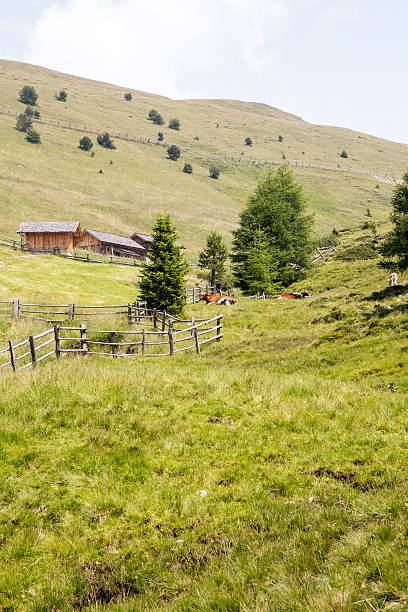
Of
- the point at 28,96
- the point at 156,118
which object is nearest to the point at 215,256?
the point at 28,96

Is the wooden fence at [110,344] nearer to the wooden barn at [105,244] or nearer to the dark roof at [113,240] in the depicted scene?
the dark roof at [113,240]

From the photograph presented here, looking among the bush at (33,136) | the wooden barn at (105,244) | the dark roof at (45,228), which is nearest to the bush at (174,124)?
the bush at (33,136)

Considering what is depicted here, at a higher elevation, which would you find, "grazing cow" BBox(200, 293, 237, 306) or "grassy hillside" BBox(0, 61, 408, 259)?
"grassy hillside" BBox(0, 61, 408, 259)

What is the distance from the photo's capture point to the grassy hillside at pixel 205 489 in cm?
399

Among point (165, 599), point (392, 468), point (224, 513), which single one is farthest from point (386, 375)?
point (165, 599)

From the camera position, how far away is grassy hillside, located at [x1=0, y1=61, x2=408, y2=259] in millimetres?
83562

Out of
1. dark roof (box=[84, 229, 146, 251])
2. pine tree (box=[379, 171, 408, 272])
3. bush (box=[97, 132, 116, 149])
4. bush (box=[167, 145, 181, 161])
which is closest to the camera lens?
pine tree (box=[379, 171, 408, 272])

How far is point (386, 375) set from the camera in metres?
10.6

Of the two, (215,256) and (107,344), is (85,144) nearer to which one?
(215,256)

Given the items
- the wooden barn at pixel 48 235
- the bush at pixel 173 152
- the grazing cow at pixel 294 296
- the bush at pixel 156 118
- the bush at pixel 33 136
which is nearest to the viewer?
the grazing cow at pixel 294 296

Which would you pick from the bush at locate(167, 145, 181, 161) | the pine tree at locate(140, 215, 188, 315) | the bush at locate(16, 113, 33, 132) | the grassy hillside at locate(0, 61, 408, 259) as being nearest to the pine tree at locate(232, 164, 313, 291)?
the pine tree at locate(140, 215, 188, 315)

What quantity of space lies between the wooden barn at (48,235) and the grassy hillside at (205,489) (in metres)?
53.3

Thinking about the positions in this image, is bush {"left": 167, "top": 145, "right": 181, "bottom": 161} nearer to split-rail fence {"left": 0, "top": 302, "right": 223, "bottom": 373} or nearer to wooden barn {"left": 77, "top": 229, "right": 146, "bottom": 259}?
wooden barn {"left": 77, "top": 229, "right": 146, "bottom": 259}

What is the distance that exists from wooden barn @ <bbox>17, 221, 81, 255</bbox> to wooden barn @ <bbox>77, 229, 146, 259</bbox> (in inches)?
223
